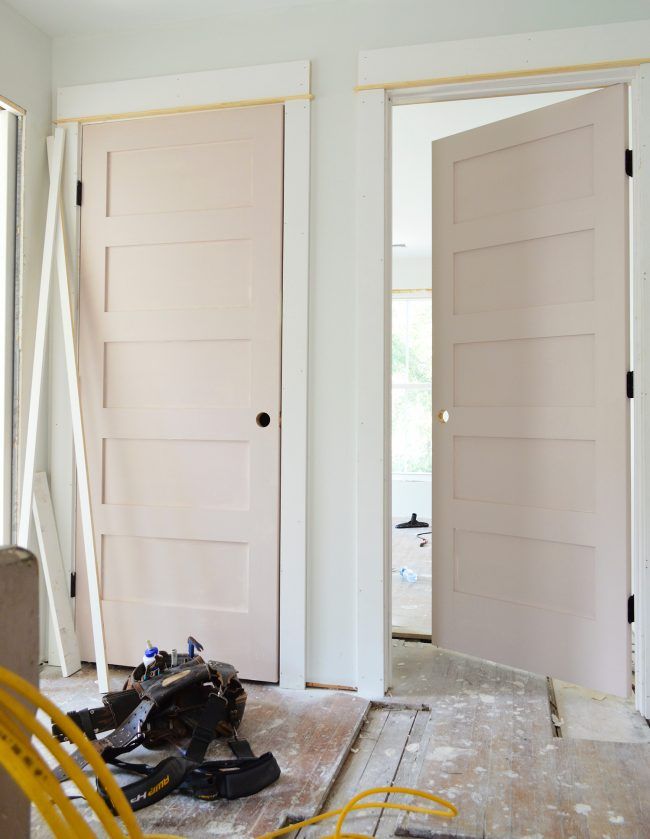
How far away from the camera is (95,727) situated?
212 cm

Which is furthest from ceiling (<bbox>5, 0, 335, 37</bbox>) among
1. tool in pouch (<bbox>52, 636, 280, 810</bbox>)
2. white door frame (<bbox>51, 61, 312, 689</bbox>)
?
tool in pouch (<bbox>52, 636, 280, 810</bbox>)

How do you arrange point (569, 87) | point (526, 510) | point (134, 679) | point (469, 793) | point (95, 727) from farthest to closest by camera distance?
point (526, 510) → point (569, 87) → point (134, 679) → point (95, 727) → point (469, 793)

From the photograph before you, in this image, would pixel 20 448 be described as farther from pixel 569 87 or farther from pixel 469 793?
pixel 569 87

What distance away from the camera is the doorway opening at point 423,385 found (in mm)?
2781

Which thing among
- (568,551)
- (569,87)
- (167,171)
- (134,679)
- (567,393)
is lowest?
(134,679)

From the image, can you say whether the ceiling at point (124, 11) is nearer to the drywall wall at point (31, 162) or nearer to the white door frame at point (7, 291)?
the drywall wall at point (31, 162)

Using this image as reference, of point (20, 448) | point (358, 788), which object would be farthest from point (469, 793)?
point (20, 448)

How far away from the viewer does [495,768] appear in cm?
205

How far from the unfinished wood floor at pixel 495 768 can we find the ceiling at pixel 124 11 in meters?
2.72

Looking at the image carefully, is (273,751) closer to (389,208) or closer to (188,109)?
(389,208)

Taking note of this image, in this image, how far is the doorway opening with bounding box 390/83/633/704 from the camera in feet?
9.12

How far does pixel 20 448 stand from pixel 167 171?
1299 millimetres

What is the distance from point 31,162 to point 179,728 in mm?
2290

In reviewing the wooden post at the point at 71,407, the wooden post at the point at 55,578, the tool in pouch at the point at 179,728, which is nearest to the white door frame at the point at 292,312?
the tool in pouch at the point at 179,728
